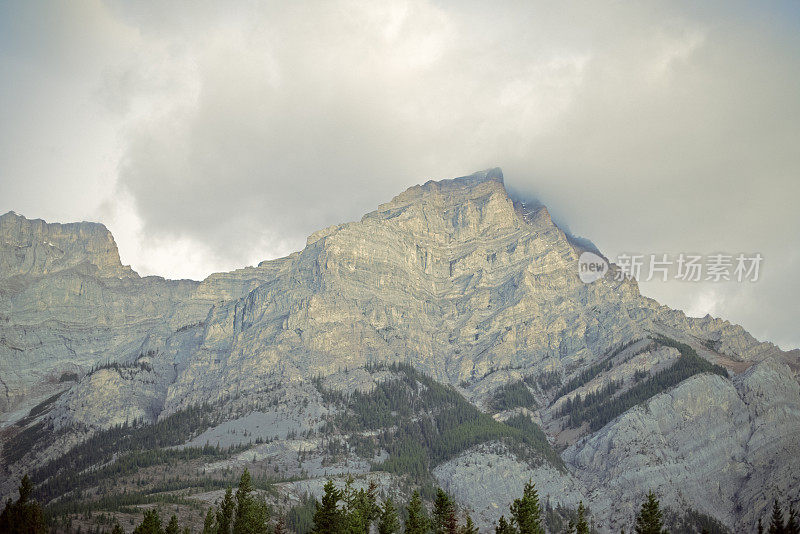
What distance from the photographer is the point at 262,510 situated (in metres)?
129

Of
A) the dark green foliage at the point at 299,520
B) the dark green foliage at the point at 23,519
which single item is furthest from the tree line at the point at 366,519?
the dark green foliage at the point at 299,520

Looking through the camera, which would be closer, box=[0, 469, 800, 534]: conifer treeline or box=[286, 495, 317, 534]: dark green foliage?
box=[0, 469, 800, 534]: conifer treeline

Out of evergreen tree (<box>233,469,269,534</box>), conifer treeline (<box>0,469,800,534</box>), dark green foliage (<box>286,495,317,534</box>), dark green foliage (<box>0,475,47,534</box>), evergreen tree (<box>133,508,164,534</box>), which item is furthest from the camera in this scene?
dark green foliage (<box>286,495,317,534</box>)

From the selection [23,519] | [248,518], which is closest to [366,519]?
[248,518]

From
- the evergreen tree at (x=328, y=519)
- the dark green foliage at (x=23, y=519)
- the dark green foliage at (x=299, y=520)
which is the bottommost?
the evergreen tree at (x=328, y=519)

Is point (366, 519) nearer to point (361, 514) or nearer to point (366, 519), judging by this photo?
point (366, 519)

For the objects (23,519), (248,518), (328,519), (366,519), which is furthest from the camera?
(23,519)

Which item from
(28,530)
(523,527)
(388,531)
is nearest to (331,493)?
(388,531)

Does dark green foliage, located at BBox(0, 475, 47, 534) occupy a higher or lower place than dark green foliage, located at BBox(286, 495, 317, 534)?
lower

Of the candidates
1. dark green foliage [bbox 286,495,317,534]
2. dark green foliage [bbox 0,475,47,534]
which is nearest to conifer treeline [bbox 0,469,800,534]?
dark green foliage [bbox 0,475,47,534]

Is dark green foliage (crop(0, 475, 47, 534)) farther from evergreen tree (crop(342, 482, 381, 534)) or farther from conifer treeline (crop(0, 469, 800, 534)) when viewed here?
evergreen tree (crop(342, 482, 381, 534))

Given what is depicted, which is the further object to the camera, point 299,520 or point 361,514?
point 299,520

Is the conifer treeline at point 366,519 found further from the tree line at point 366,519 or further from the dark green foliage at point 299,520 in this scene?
the dark green foliage at point 299,520

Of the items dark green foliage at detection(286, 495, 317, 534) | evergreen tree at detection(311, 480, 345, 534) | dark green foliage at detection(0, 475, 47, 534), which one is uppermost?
dark green foliage at detection(286, 495, 317, 534)
